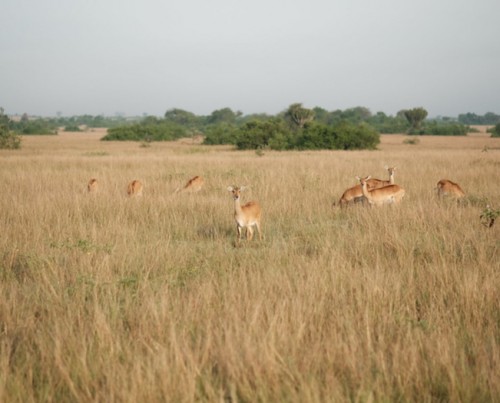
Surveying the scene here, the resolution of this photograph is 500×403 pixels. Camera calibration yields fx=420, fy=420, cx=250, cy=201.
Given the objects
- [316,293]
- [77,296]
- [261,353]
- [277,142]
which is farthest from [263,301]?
[277,142]

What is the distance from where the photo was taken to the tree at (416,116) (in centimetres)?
7938

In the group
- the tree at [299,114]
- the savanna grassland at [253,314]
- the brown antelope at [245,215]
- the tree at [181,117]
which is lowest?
the savanna grassland at [253,314]

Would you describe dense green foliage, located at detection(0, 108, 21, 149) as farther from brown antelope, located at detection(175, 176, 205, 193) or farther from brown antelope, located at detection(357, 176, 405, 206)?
brown antelope, located at detection(357, 176, 405, 206)

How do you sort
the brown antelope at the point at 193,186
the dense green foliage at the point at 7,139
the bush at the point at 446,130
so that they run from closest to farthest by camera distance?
the brown antelope at the point at 193,186
the dense green foliage at the point at 7,139
the bush at the point at 446,130

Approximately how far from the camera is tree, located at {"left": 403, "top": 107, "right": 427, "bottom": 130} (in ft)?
260

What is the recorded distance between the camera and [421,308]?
149 inches

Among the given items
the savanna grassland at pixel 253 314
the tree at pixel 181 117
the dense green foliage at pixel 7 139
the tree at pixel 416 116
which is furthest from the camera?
the tree at pixel 181 117

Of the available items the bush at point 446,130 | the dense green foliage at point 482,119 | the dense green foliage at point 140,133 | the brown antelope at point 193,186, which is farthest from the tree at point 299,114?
the dense green foliage at point 482,119

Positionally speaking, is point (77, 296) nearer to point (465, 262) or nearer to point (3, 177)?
point (465, 262)

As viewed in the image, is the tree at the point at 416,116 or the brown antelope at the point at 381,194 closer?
the brown antelope at the point at 381,194

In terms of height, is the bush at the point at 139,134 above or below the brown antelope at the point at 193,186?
above

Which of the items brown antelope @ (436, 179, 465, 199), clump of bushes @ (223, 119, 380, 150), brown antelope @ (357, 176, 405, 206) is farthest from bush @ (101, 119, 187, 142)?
brown antelope @ (436, 179, 465, 199)

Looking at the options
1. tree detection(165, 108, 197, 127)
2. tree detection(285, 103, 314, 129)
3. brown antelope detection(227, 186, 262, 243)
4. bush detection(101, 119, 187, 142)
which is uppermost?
tree detection(165, 108, 197, 127)

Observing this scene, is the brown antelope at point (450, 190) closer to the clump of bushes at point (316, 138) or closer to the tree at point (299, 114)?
the clump of bushes at point (316, 138)
